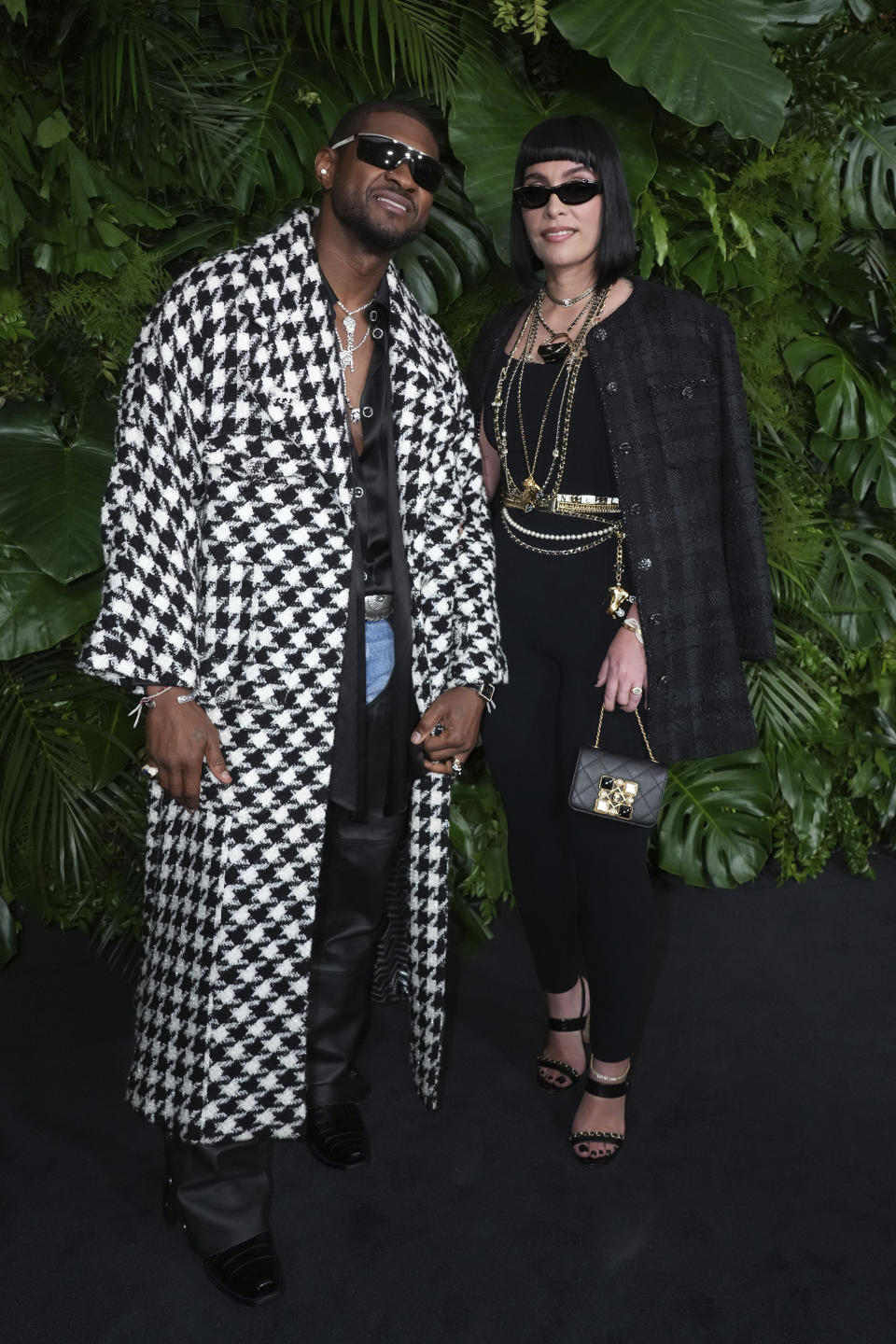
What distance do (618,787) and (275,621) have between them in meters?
0.66

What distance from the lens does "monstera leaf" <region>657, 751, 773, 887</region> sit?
2916 millimetres

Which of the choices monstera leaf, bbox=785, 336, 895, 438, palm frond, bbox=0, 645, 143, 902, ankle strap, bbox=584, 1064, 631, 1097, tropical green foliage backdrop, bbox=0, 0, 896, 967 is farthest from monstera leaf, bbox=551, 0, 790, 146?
ankle strap, bbox=584, 1064, 631, 1097

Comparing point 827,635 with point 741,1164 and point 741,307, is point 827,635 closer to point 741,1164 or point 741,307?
point 741,307

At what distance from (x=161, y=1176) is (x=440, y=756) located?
93 centimetres

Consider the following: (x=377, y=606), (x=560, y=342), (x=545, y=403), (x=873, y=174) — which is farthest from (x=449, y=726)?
(x=873, y=174)

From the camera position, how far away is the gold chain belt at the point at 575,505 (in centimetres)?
207

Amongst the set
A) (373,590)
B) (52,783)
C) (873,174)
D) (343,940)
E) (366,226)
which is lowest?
(343,940)

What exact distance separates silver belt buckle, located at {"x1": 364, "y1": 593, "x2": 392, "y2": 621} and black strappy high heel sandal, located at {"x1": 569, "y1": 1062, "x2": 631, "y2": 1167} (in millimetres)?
971

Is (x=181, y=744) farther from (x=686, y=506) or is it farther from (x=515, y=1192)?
(x=515, y=1192)

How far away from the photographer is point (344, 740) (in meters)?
1.96

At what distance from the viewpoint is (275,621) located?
184 cm

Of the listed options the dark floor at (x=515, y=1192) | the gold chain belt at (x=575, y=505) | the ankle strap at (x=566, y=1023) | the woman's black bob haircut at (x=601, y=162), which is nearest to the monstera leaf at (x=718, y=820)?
the dark floor at (x=515, y=1192)

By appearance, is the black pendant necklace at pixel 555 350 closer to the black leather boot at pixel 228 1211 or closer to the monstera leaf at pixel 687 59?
the monstera leaf at pixel 687 59

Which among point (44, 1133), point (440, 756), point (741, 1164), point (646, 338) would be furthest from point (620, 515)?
point (44, 1133)
